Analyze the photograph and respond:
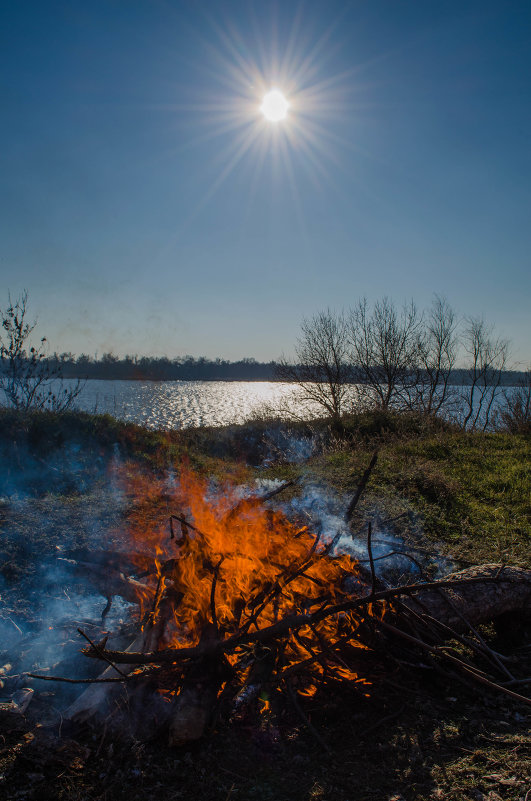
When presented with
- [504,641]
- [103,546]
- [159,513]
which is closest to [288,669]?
[504,641]

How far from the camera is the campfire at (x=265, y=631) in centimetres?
250

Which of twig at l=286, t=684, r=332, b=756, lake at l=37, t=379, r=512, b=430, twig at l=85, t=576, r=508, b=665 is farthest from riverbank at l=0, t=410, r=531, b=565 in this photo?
lake at l=37, t=379, r=512, b=430

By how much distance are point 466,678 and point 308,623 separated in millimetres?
1183

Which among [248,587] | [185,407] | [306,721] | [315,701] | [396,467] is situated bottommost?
[185,407]

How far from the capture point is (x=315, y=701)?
2666mm

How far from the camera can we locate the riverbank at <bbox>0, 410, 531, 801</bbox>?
80.8 inches

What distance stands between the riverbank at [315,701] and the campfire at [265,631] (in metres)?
0.13

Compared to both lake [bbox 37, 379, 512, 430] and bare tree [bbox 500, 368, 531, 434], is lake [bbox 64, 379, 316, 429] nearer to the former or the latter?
lake [bbox 37, 379, 512, 430]

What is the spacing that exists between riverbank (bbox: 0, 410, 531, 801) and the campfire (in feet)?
0.43

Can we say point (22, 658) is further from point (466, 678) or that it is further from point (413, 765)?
point (466, 678)

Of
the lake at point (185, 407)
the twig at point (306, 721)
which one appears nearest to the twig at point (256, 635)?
the twig at point (306, 721)

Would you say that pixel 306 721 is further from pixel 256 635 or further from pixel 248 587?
pixel 248 587

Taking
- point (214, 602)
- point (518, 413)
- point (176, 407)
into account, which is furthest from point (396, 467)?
point (176, 407)

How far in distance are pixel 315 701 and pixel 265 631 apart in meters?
0.58
